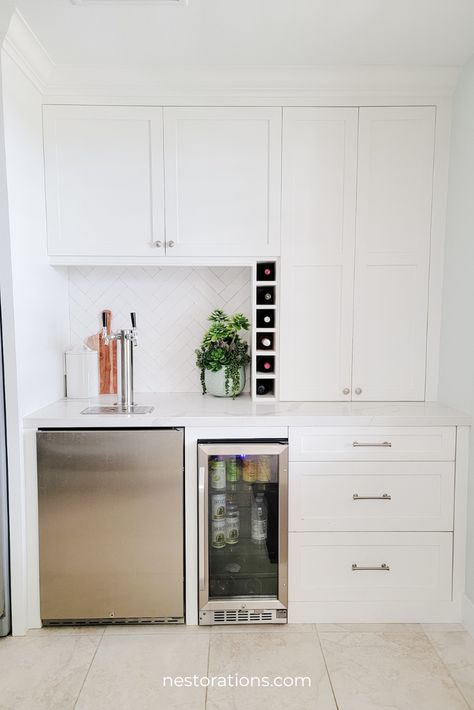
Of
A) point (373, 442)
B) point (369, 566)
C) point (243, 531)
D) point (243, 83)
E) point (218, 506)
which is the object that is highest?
point (243, 83)

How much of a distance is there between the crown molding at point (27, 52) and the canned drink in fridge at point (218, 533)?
2120 mm

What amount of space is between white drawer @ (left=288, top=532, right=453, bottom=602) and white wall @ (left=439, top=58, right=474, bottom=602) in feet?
0.49

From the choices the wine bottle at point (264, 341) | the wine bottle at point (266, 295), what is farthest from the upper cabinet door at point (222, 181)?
the wine bottle at point (264, 341)

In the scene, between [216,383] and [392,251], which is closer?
[392,251]

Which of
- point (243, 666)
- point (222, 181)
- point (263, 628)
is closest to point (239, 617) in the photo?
point (263, 628)

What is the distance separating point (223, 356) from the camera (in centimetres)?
257

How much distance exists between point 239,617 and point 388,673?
0.63 m

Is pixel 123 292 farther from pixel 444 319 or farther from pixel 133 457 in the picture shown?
pixel 444 319

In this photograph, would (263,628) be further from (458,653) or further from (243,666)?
(458,653)

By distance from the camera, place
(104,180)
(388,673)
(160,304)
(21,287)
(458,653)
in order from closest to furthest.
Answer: (388,673) → (458,653) → (21,287) → (104,180) → (160,304)

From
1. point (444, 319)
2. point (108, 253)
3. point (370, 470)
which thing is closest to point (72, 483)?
point (108, 253)

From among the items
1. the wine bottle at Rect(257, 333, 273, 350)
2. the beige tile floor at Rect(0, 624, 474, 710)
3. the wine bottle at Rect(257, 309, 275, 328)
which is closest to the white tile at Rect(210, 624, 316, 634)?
the beige tile floor at Rect(0, 624, 474, 710)

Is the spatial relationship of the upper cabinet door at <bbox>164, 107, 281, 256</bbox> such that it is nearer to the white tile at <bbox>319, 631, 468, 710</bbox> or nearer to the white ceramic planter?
the white ceramic planter

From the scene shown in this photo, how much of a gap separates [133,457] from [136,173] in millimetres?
1327
